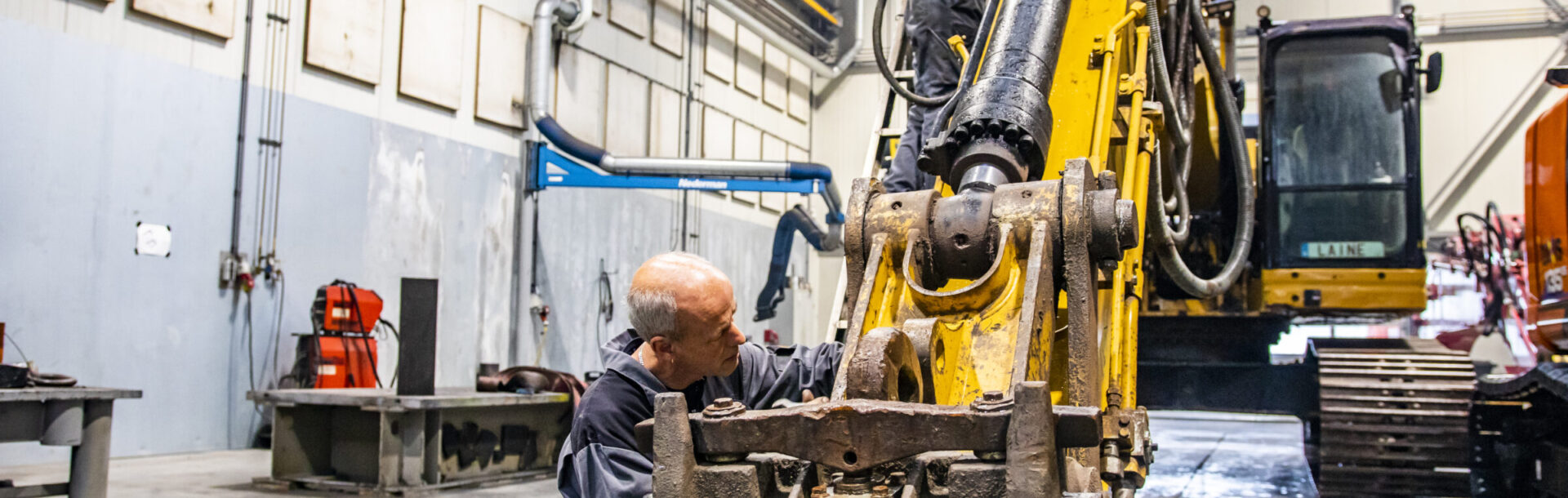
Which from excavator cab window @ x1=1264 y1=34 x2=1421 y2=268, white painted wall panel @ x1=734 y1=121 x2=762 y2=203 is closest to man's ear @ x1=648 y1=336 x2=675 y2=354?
excavator cab window @ x1=1264 y1=34 x2=1421 y2=268

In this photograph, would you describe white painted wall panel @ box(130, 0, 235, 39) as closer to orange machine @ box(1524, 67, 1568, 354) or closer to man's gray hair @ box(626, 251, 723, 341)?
man's gray hair @ box(626, 251, 723, 341)

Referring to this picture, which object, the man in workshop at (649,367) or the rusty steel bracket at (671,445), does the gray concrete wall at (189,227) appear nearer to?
the man in workshop at (649,367)

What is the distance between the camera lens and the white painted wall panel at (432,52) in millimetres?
12312

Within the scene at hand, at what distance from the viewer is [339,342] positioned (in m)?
10.5

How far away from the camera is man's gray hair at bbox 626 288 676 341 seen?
2.62m

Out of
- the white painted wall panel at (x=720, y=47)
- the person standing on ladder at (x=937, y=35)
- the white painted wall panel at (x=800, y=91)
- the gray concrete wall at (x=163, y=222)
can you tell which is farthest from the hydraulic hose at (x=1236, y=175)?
the white painted wall panel at (x=800, y=91)

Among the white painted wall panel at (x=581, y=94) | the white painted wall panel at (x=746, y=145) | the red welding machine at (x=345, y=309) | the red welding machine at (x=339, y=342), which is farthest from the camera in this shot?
the white painted wall panel at (x=746, y=145)

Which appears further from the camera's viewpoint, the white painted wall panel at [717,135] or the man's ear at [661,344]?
the white painted wall panel at [717,135]

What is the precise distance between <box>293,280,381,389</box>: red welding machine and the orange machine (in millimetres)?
8360

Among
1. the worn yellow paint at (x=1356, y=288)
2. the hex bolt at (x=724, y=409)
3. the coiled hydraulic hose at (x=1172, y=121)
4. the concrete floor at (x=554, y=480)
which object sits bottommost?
the concrete floor at (x=554, y=480)

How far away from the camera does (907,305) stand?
3057 millimetres

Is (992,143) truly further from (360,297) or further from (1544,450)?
(360,297)

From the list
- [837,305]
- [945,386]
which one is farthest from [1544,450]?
[945,386]

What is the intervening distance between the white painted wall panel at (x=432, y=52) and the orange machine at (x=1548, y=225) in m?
9.87
